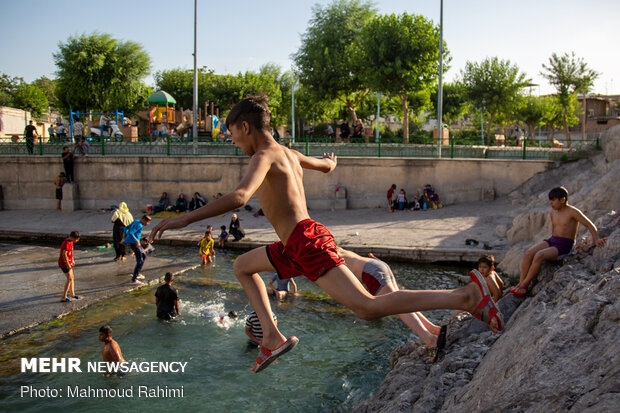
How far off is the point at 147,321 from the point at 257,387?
346 cm

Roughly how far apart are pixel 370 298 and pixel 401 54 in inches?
978

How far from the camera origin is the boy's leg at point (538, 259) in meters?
7.06

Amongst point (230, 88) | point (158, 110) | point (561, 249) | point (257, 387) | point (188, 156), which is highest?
point (230, 88)

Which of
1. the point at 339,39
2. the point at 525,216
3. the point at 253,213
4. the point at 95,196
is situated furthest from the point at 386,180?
the point at 339,39

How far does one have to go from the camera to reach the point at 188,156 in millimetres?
22562

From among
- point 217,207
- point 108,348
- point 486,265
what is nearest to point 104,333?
point 108,348

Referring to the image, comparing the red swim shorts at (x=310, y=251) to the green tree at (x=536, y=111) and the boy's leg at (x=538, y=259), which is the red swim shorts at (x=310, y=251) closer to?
the boy's leg at (x=538, y=259)

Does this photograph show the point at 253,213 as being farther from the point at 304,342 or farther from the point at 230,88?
the point at 230,88

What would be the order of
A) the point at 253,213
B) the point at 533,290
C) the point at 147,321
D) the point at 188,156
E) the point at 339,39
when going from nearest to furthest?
1. the point at 533,290
2. the point at 147,321
3. the point at 253,213
4. the point at 188,156
5. the point at 339,39

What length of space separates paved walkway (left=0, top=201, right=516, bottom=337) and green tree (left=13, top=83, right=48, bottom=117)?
3424 centimetres

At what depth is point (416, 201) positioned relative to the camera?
20203 millimetres

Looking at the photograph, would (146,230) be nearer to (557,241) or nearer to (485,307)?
(557,241)

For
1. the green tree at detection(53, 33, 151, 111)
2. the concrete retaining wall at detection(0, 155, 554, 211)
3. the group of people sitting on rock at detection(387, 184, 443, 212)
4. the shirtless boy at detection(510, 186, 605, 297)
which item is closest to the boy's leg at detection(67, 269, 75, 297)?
the shirtless boy at detection(510, 186, 605, 297)

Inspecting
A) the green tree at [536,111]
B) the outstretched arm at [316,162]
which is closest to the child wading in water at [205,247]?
the outstretched arm at [316,162]
